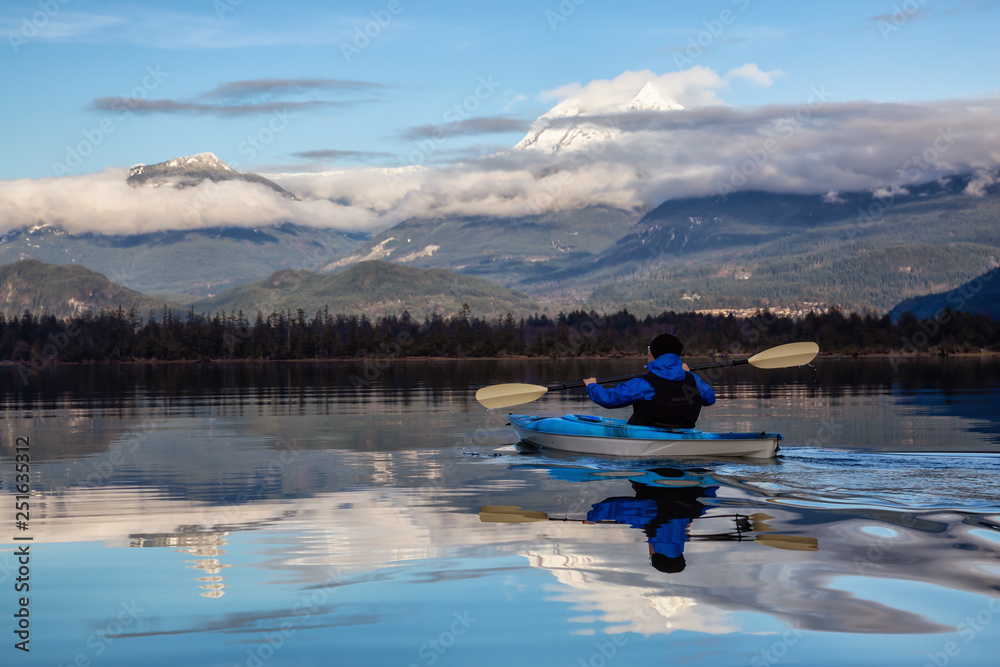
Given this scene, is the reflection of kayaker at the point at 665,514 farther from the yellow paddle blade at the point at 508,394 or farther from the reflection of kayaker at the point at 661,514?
the yellow paddle blade at the point at 508,394

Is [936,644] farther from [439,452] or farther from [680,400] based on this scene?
[439,452]

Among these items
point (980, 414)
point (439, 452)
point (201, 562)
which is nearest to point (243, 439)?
point (439, 452)

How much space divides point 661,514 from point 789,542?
3453 millimetres

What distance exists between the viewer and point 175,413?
180 ft

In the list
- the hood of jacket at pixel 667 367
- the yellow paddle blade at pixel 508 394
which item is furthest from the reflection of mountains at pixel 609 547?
the yellow paddle blade at pixel 508 394

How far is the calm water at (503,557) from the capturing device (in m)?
→ 12.4

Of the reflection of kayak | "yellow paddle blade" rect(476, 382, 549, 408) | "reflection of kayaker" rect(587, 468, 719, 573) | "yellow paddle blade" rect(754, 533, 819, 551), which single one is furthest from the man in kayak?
"yellow paddle blade" rect(754, 533, 819, 551)

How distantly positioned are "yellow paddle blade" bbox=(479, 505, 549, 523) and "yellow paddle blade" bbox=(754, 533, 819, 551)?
4.63 meters

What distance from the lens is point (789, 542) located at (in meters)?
17.5

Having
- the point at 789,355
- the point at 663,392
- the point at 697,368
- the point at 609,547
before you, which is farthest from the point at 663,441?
the point at 609,547

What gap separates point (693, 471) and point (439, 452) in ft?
32.3

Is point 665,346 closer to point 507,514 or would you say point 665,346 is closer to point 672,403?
point 672,403

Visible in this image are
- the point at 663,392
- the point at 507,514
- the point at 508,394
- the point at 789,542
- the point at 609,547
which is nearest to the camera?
the point at 609,547

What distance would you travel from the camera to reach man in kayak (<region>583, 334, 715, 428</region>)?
91.0 feet
